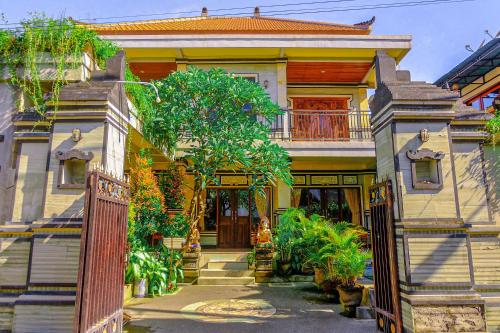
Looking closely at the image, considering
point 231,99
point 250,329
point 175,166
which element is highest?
point 231,99

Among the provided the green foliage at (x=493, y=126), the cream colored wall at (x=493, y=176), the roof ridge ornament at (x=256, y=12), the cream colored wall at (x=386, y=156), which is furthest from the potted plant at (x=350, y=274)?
the roof ridge ornament at (x=256, y=12)

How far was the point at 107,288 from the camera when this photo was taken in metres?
3.55

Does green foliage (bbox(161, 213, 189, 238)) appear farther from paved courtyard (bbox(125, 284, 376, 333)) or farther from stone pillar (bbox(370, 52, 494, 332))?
stone pillar (bbox(370, 52, 494, 332))

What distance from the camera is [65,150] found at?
4020 mm

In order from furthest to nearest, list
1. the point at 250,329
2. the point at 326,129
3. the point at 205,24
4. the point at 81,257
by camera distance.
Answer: the point at 205,24
the point at 326,129
the point at 250,329
the point at 81,257

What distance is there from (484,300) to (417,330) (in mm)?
845

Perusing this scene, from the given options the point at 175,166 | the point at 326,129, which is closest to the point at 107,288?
the point at 175,166

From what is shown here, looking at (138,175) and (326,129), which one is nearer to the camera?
(138,175)

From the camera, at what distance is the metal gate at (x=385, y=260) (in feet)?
12.3

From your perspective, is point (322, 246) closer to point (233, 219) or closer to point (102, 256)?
point (102, 256)

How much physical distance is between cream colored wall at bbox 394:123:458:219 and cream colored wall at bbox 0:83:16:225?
194 inches

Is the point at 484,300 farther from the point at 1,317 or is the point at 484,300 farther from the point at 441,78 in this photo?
the point at 441,78

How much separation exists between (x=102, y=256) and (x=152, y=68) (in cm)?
943

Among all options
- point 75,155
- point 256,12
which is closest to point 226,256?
point 75,155
